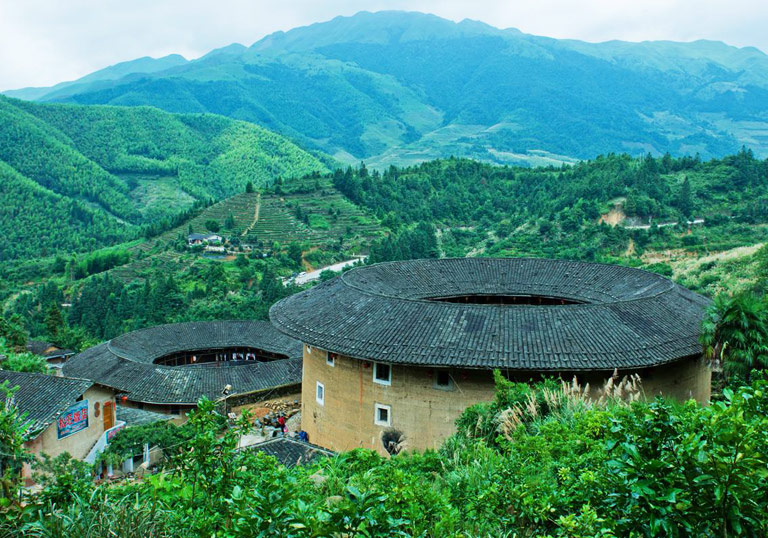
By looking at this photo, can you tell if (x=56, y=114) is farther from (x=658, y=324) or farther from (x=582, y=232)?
(x=658, y=324)

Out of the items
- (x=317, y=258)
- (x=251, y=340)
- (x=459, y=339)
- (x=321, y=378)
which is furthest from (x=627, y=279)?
(x=317, y=258)

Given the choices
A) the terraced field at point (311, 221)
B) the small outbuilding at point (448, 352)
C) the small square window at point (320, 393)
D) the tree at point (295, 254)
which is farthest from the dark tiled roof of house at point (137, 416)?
the terraced field at point (311, 221)

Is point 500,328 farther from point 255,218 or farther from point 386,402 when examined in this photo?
point 255,218

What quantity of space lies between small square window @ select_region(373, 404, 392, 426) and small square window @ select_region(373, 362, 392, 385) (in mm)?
729

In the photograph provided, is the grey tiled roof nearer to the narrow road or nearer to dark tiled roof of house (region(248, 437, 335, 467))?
dark tiled roof of house (region(248, 437, 335, 467))

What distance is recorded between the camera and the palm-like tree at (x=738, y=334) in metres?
15.5

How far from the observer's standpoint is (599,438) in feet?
31.8

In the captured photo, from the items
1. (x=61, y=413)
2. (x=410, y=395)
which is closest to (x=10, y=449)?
(x=410, y=395)

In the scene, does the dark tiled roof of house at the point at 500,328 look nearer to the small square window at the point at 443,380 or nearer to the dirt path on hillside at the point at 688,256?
the small square window at the point at 443,380

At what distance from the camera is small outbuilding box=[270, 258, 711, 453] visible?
55.8ft

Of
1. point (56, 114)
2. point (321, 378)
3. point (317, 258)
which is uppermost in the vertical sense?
point (56, 114)

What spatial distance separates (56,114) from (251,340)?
17059 cm

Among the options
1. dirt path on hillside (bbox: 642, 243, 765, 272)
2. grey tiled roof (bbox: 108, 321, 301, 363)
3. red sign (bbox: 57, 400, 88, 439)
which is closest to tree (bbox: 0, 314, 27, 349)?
grey tiled roof (bbox: 108, 321, 301, 363)

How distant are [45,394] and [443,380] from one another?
13884mm
